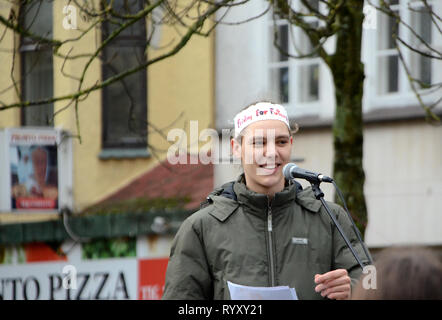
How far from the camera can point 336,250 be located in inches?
160

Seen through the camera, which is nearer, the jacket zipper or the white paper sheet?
the white paper sheet

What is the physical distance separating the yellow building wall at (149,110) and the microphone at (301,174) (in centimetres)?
809

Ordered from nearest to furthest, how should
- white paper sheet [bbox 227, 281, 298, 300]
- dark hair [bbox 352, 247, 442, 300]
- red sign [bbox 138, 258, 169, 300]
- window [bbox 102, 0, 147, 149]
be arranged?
dark hair [bbox 352, 247, 442, 300] → white paper sheet [bbox 227, 281, 298, 300] → red sign [bbox 138, 258, 169, 300] → window [bbox 102, 0, 147, 149]

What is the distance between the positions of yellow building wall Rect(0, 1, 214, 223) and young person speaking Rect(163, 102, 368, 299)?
26.3ft

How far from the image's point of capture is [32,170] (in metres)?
12.6

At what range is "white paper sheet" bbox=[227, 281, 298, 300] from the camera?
3.69m

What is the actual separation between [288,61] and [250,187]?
7763mm

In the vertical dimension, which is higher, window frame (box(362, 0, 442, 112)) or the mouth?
window frame (box(362, 0, 442, 112))

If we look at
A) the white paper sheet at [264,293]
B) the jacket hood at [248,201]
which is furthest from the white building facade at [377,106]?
the white paper sheet at [264,293]

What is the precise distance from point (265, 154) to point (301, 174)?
190 millimetres

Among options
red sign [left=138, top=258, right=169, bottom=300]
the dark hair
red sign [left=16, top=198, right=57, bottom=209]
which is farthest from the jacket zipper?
red sign [left=16, top=198, right=57, bottom=209]

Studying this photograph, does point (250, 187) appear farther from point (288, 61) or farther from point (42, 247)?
point (42, 247)

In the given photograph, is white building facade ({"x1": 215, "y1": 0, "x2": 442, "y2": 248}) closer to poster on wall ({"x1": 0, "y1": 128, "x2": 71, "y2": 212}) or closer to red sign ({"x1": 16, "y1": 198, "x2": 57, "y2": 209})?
poster on wall ({"x1": 0, "y1": 128, "x2": 71, "y2": 212})
